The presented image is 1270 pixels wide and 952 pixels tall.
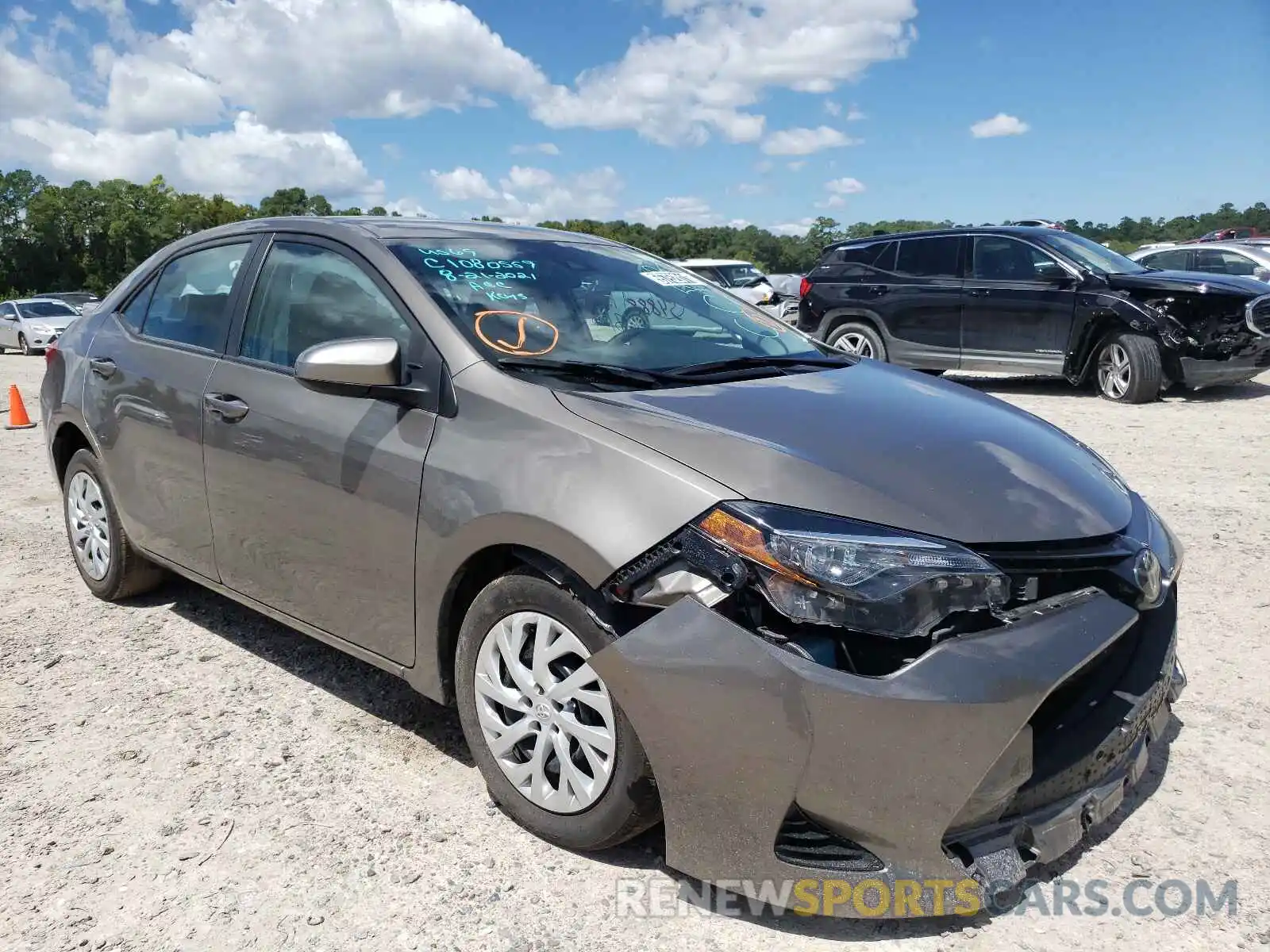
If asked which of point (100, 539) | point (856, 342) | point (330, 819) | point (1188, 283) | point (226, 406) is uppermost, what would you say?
point (1188, 283)

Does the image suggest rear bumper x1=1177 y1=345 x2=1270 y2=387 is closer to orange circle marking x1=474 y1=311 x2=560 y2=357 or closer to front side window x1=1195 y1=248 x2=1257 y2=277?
front side window x1=1195 y1=248 x2=1257 y2=277

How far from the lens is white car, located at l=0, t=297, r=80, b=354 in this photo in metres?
25.6

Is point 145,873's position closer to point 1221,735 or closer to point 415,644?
point 415,644

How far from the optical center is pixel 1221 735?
326 centimetres

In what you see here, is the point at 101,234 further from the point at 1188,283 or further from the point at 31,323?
the point at 1188,283

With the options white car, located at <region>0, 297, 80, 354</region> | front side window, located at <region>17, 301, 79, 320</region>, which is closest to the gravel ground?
white car, located at <region>0, 297, 80, 354</region>

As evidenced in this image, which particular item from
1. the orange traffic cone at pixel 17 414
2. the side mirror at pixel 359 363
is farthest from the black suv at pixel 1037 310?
the orange traffic cone at pixel 17 414

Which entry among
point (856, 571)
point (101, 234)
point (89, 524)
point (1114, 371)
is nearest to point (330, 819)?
point (856, 571)

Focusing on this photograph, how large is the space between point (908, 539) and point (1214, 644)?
2.47m

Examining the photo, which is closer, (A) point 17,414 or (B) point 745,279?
(A) point 17,414

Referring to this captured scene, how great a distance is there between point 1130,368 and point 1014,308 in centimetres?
134

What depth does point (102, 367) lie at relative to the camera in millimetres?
4387

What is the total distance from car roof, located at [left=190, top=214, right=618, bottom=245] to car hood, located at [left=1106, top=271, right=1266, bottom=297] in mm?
7779

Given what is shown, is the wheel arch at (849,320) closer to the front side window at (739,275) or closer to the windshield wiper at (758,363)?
the windshield wiper at (758,363)
